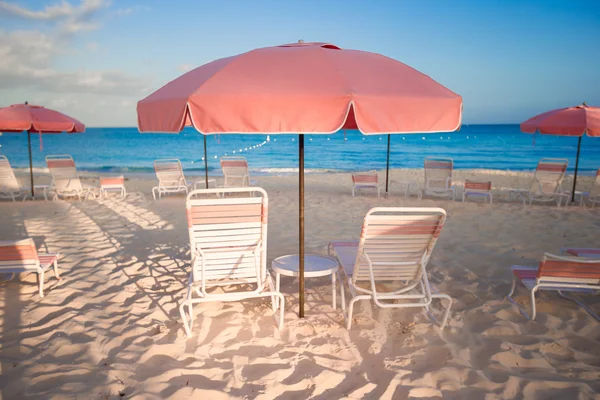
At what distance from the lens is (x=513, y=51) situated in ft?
104

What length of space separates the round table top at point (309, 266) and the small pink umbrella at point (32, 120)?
7416mm

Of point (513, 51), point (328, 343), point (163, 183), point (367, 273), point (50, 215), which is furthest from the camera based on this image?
point (513, 51)

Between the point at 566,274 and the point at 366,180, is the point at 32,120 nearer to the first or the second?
the point at 366,180

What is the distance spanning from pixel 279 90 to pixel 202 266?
5.57 feet

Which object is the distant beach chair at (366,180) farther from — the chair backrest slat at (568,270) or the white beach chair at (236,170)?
the chair backrest slat at (568,270)

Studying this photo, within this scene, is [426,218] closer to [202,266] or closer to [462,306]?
[462,306]

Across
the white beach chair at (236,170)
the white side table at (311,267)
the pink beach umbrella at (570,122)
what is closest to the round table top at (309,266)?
the white side table at (311,267)

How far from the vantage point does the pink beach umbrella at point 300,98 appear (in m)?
2.27

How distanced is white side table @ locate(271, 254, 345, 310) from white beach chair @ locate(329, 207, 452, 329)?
22 cm

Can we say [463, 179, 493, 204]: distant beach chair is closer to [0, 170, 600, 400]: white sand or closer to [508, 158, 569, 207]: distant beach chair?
[508, 158, 569, 207]: distant beach chair

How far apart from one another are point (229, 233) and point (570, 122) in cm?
810

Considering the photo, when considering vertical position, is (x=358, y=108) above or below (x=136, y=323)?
above

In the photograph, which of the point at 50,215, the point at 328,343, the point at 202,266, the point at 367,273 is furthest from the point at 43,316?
the point at 50,215

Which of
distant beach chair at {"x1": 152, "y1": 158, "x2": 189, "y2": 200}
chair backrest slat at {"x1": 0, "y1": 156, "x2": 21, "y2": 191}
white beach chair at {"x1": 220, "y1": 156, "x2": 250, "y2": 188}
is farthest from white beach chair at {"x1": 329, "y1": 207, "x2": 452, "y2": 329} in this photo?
chair backrest slat at {"x1": 0, "y1": 156, "x2": 21, "y2": 191}
